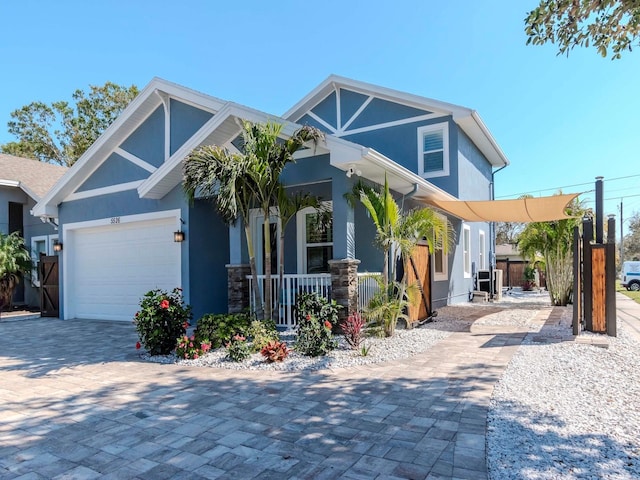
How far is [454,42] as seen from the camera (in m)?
10.6

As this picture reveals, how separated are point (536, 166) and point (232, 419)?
30.3 metres

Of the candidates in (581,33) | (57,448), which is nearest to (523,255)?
(581,33)

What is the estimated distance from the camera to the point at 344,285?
305 inches

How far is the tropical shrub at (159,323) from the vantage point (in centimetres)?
710

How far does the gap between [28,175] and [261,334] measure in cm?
1519

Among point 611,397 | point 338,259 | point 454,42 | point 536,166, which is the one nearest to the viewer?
point 611,397

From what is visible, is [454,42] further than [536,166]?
No

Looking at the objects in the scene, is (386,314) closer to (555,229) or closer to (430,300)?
(430,300)

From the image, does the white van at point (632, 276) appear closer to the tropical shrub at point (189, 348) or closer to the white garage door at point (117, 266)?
the white garage door at point (117, 266)

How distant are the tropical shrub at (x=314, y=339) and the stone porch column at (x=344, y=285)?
0.78m

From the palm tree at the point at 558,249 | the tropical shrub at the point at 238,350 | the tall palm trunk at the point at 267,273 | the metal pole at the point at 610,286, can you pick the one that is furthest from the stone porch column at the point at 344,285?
the palm tree at the point at 558,249

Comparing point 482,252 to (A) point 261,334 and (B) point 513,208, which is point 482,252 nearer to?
(B) point 513,208

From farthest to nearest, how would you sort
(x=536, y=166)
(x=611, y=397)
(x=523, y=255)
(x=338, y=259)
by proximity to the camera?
1. (x=536, y=166)
2. (x=523, y=255)
3. (x=338, y=259)
4. (x=611, y=397)

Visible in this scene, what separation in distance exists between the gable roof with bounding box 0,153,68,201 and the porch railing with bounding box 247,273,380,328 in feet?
39.0
